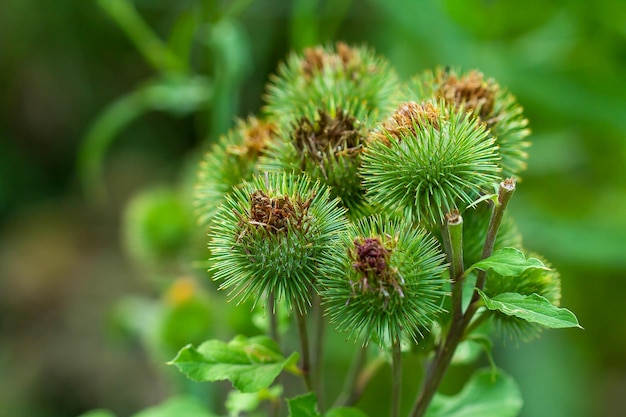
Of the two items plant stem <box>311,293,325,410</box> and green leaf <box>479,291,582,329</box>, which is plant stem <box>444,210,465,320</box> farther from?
plant stem <box>311,293,325,410</box>

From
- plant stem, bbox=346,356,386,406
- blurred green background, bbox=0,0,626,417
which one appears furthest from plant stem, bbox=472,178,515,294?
blurred green background, bbox=0,0,626,417

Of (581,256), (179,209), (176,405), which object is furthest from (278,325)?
(581,256)

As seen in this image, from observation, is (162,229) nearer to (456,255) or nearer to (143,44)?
(143,44)

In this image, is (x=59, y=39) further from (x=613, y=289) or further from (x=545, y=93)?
(x=613, y=289)

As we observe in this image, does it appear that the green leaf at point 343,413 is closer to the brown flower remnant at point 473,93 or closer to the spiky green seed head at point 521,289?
the spiky green seed head at point 521,289

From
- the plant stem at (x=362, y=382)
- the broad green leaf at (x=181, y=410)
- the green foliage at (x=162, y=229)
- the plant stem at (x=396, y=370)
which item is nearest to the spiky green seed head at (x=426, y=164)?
the plant stem at (x=396, y=370)

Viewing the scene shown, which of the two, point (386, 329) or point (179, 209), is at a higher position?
point (179, 209)

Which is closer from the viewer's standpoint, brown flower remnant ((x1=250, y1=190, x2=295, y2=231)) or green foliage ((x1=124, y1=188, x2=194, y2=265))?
brown flower remnant ((x1=250, y1=190, x2=295, y2=231))
